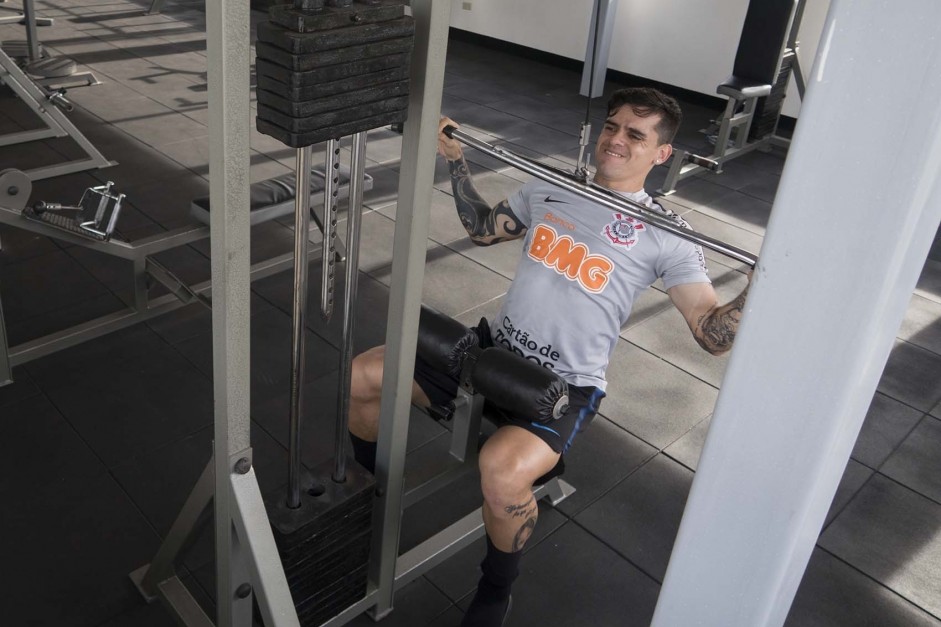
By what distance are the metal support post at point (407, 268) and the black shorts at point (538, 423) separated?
27 centimetres

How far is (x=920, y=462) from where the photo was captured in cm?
255

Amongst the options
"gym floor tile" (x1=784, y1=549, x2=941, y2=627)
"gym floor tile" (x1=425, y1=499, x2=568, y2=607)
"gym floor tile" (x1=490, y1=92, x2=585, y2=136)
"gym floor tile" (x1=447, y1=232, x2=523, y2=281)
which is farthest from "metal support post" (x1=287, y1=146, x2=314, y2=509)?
"gym floor tile" (x1=490, y1=92, x2=585, y2=136)

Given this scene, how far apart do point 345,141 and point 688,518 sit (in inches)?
160

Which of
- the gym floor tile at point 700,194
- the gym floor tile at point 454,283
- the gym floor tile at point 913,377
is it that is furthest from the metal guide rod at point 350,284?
the gym floor tile at point 700,194

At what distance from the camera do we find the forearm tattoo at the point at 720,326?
1.72 m

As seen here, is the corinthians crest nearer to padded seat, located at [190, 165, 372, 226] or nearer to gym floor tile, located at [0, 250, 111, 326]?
padded seat, located at [190, 165, 372, 226]

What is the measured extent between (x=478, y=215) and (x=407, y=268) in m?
0.80

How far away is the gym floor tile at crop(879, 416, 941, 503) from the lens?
8.05 ft

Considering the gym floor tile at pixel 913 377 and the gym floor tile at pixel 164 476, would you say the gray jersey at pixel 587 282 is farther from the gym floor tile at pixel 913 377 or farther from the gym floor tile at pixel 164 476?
the gym floor tile at pixel 913 377

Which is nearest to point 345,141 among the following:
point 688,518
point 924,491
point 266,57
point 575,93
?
point 575,93

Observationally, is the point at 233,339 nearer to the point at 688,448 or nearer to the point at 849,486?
the point at 688,448

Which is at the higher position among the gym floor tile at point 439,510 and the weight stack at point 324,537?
the weight stack at point 324,537

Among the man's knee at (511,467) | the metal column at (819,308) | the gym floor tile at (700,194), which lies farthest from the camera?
the gym floor tile at (700,194)

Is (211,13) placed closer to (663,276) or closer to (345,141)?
(663,276)
